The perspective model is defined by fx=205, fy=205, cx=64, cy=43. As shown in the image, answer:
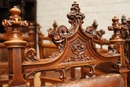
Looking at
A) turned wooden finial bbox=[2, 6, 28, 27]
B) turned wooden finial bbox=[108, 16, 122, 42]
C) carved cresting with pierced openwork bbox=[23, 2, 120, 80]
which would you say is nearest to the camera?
turned wooden finial bbox=[2, 6, 28, 27]

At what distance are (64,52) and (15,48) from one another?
23 centimetres

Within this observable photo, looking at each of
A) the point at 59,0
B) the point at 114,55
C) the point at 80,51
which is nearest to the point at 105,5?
the point at 59,0

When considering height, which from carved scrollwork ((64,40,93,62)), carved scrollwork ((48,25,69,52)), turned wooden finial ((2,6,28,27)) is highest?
turned wooden finial ((2,6,28,27))

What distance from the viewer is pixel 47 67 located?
85cm

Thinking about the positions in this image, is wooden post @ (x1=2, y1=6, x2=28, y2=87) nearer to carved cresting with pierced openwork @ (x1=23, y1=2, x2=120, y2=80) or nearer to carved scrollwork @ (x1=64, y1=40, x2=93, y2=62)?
carved cresting with pierced openwork @ (x1=23, y1=2, x2=120, y2=80)

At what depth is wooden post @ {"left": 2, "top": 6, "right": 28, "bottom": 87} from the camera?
29.0 inches

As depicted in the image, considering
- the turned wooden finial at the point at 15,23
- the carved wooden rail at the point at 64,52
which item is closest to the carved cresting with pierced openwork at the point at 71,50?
the carved wooden rail at the point at 64,52

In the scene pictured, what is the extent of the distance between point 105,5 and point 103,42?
0.65 m

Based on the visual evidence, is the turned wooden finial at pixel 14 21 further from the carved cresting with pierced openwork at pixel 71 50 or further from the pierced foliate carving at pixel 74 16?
the pierced foliate carving at pixel 74 16

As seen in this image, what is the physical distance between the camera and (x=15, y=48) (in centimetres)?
74

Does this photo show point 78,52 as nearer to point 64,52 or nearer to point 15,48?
point 64,52

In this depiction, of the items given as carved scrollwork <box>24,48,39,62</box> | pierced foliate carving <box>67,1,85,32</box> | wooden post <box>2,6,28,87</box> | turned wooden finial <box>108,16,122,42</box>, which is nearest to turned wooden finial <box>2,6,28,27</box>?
wooden post <box>2,6,28,87</box>

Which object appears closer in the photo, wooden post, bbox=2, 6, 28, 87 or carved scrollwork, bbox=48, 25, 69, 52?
wooden post, bbox=2, 6, 28, 87

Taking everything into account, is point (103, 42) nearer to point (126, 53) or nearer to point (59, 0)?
point (126, 53)
